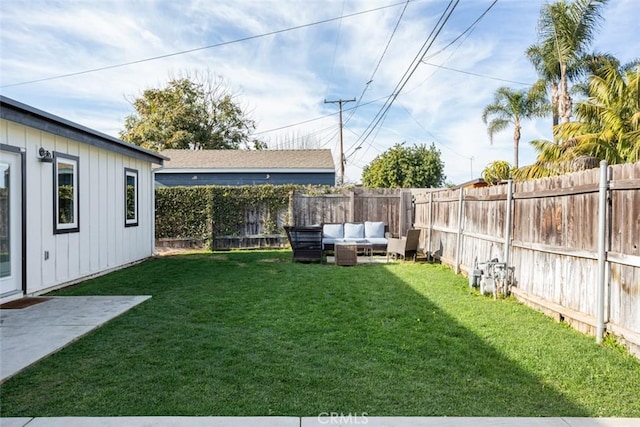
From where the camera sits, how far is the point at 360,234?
11.3 meters

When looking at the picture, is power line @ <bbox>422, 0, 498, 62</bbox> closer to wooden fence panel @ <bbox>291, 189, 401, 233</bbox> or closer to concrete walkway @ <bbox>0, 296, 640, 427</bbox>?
wooden fence panel @ <bbox>291, 189, 401, 233</bbox>

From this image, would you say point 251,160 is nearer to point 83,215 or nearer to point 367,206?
point 367,206

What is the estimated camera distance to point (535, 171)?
36.6 ft

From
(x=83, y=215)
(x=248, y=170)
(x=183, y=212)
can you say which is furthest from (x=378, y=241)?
(x=248, y=170)

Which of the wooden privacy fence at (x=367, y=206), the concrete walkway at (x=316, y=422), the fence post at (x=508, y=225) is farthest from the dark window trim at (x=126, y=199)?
the fence post at (x=508, y=225)

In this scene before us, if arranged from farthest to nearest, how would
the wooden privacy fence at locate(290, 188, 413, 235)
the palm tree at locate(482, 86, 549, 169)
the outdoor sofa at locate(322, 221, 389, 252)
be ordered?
the palm tree at locate(482, 86, 549, 169)
the wooden privacy fence at locate(290, 188, 413, 235)
the outdoor sofa at locate(322, 221, 389, 252)

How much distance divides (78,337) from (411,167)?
1931 cm

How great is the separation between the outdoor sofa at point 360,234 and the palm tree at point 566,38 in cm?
945

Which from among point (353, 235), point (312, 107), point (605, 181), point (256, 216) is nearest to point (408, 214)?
point (353, 235)

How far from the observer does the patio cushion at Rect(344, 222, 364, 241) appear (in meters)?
11.2

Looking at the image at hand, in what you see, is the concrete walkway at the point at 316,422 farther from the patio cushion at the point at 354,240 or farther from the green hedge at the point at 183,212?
the green hedge at the point at 183,212

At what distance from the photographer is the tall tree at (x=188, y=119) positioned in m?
26.0

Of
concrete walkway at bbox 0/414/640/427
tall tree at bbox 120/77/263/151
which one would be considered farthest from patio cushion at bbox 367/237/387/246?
tall tree at bbox 120/77/263/151

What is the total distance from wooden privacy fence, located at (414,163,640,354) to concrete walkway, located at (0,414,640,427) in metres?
1.60
